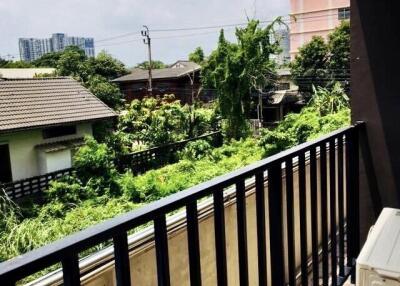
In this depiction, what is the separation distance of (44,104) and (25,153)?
208cm

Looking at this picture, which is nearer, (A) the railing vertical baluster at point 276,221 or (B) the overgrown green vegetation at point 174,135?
(A) the railing vertical baluster at point 276,221

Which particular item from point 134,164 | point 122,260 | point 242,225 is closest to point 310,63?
point 134,164

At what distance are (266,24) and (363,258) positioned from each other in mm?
15127

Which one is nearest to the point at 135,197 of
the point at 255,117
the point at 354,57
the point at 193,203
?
A: the point at 354,57

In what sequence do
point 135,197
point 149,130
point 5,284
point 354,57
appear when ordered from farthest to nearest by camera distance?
1. point 149,130
2. point 135,197
3. point 354,57
4. point 5,284

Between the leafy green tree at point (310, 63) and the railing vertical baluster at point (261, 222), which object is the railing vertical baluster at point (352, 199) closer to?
the railing vertical baluster at point (261, 222)

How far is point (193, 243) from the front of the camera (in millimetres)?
794

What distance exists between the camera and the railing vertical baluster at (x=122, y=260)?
618 mm

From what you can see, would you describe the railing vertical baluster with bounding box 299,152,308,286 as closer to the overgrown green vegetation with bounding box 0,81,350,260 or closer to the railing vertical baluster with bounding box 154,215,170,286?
the railing vertical baluster with bounding box 154,215,170,286

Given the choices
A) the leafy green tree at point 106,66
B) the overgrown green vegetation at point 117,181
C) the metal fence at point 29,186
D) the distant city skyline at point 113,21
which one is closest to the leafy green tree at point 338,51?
the distant city skyline at point 113,21

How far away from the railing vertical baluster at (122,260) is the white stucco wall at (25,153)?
1273cm

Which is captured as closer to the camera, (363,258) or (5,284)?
(5,284)

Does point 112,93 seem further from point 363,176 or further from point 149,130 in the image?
point 363,176

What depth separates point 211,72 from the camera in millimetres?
15859
